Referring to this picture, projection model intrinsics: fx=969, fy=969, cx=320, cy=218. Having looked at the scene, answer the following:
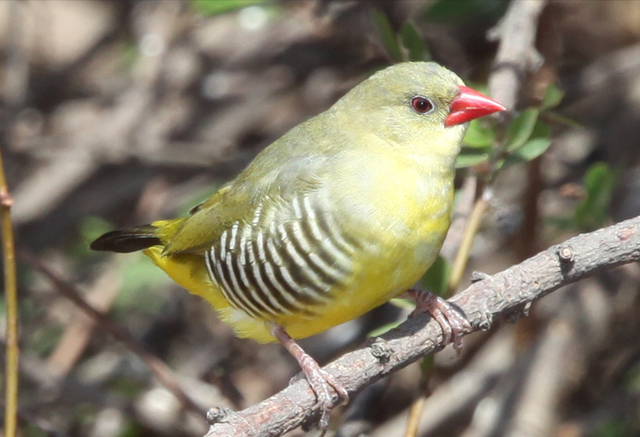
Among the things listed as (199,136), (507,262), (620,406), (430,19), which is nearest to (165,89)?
(199,136)

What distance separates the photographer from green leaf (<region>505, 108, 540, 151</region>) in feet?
10.3

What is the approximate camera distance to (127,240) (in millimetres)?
3727

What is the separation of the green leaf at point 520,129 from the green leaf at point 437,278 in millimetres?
445

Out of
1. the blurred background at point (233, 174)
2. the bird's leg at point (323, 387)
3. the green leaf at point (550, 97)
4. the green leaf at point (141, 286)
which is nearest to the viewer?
the bird's leg at point (323, 387)

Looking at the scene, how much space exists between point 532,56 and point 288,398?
174cm

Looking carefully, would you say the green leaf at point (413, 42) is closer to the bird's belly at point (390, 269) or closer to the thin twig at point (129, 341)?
the bird's belly at point (390, 269)

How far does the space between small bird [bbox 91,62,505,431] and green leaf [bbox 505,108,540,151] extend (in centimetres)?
11

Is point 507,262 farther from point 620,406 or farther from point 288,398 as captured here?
point 288,398

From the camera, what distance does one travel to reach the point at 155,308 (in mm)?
5234

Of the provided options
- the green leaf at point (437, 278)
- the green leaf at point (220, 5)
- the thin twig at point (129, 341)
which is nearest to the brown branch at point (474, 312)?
the green leaf at point (437, 278)

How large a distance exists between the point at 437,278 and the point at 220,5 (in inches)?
74.7

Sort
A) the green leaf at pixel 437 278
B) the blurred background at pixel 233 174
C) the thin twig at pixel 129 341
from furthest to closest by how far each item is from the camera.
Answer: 1. the blurred background at pixel 233 174
2. the thin twig at pixel 129 341
3. the green leaf at pixel 437 278

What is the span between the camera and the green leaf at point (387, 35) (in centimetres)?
359

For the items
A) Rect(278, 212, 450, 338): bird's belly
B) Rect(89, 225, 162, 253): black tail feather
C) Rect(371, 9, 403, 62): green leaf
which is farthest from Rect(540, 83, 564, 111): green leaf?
Rect(89, 225, 162, 253): black tail feather
